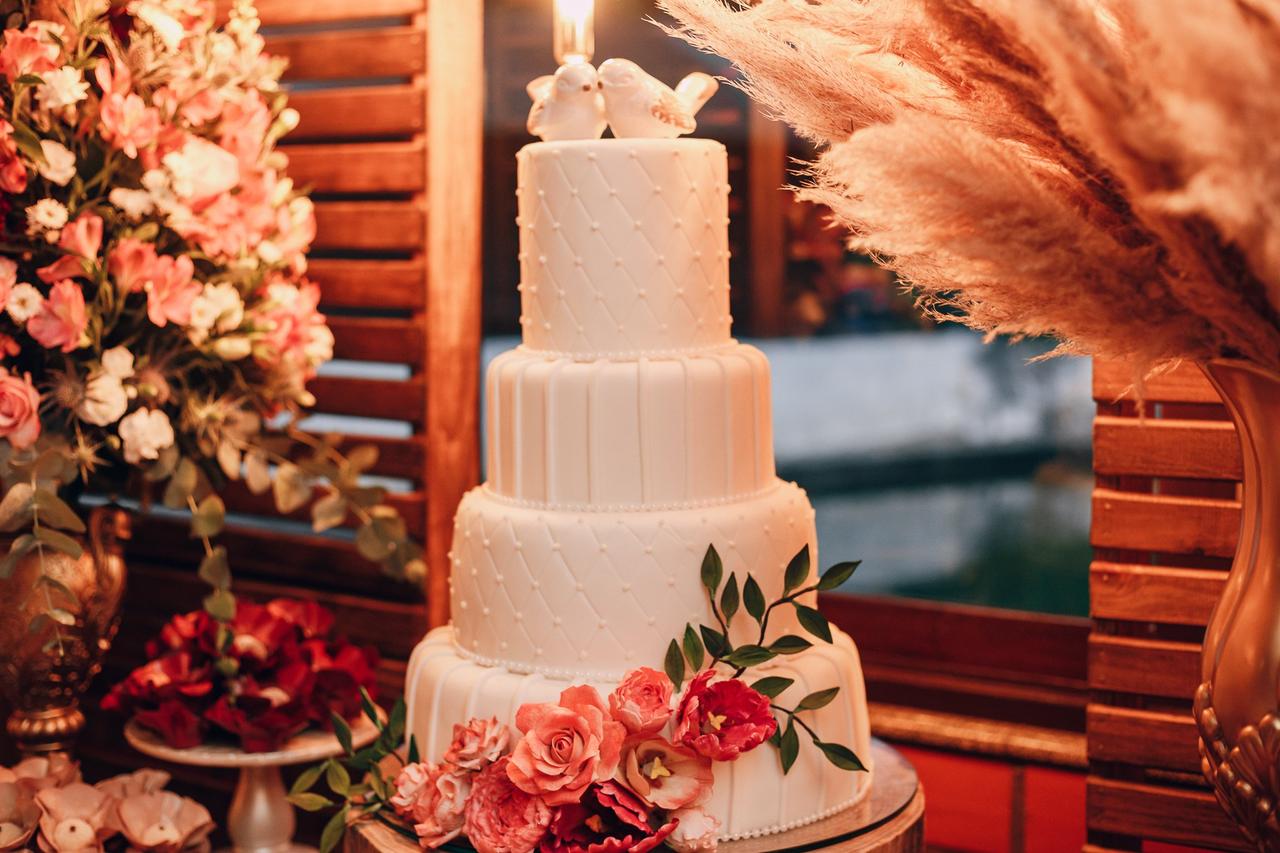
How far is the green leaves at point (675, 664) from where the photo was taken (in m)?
1.51

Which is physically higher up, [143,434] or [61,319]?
[61,319]

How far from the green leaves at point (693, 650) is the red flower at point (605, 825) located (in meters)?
0.16

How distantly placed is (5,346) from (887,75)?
1.20 m

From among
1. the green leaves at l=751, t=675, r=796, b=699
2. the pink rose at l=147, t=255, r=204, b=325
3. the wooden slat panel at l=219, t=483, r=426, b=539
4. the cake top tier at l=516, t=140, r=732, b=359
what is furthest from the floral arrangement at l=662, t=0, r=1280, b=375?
the wooden slat panel at l=219, t=483, r=426, b=539

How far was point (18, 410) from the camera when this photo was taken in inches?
68.4

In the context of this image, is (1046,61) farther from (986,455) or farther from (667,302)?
(986,455)

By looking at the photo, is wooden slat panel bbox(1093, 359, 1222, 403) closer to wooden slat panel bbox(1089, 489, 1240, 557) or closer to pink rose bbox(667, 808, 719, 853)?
wooden slat panel bbox(1089, 489, 1240, 557)

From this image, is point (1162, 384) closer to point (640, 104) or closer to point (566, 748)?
point (640, 104)

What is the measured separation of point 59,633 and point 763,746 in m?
1.02

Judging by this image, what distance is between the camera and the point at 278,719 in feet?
6.22

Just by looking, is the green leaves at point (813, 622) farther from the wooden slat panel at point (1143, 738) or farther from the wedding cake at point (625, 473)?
the wooden slat panel at point (1143, 738)

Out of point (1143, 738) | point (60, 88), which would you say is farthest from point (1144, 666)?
point (60, 88)

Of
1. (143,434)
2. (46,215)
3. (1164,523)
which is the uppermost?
(46,215)

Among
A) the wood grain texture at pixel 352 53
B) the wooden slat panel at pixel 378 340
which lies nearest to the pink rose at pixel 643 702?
the wooden slat panel at pixel 378 340
